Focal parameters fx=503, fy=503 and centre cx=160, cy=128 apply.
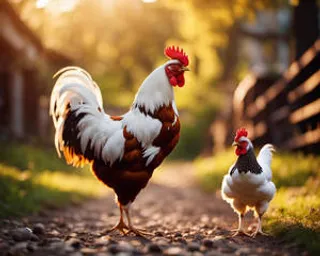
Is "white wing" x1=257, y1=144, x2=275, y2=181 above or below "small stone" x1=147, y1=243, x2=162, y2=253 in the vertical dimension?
above

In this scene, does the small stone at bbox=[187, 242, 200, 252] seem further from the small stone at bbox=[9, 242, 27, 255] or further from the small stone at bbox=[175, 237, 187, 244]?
the small stone at bbox=[9, 242, 27, 255]

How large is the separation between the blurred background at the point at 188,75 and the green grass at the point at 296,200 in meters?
0.05

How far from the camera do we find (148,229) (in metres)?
5.59

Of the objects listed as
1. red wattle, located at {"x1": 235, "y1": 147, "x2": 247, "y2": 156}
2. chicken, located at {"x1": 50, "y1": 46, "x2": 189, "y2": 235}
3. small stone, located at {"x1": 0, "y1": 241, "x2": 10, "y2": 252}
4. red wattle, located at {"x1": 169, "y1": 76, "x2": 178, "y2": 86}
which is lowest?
small stone, located at {"x1": 0, "y1": 241, "x2": 10, "y2": 252}

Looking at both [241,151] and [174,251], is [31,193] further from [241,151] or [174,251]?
[174,251]

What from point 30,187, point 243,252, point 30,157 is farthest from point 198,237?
point 30,157

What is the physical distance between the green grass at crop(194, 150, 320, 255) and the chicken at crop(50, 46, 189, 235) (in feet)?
4.35

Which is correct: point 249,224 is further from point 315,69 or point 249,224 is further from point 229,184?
point 315,69

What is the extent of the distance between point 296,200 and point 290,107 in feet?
13.0

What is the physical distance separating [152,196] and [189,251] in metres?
6.03

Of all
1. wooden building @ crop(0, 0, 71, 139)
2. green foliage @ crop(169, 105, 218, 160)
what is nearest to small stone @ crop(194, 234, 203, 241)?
wooden building @ crop(0, 0, 71, 139)

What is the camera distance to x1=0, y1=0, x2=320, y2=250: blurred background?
8.60 m

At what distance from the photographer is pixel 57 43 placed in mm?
21000

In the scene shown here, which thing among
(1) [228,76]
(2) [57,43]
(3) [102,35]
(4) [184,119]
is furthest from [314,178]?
(1) [228,76]
